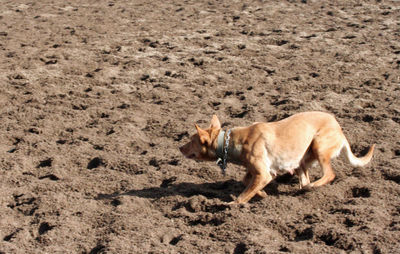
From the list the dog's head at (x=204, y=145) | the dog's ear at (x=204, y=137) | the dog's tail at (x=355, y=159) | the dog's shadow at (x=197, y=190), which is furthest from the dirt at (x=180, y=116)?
the dog's ear at (x=204, y=137)

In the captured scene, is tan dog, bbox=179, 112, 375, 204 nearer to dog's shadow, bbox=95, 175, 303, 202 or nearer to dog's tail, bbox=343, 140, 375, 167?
dog's tail, bbox=343, 140, 375, 167

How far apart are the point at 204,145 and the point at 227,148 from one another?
0.95ft

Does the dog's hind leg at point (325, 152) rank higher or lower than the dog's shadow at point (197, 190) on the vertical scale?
higher

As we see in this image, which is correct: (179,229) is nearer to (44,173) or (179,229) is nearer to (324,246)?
(324,246)

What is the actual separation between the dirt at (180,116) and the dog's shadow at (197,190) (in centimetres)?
2

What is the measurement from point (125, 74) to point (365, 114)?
4.37 meters

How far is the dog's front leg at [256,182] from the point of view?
509cm

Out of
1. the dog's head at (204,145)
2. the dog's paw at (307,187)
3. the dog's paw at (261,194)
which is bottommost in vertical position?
the dog's paw at (261,194)

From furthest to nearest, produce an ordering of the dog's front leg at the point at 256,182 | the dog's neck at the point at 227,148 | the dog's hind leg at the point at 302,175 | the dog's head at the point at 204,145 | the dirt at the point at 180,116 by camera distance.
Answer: the dog's hind leg at the point at 302,175 < the dog's head at the point at 204,145 < the dog's neck at the point at 227,148 < the dog's front leg at the point at 256,182 < the dirt at the point at 180,116

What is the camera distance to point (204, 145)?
5.36 meters

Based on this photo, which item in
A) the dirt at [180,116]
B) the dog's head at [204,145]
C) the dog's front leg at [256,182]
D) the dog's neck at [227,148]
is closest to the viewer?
the dirt at [180,116]

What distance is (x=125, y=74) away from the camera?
9219 millimetres

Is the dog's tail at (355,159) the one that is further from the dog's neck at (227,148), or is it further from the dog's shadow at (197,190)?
the dog's neck at (227,148)

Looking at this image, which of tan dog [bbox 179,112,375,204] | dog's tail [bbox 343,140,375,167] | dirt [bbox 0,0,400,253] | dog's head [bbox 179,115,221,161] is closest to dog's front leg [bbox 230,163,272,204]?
tan dog [bbox 179,112,375,204]
